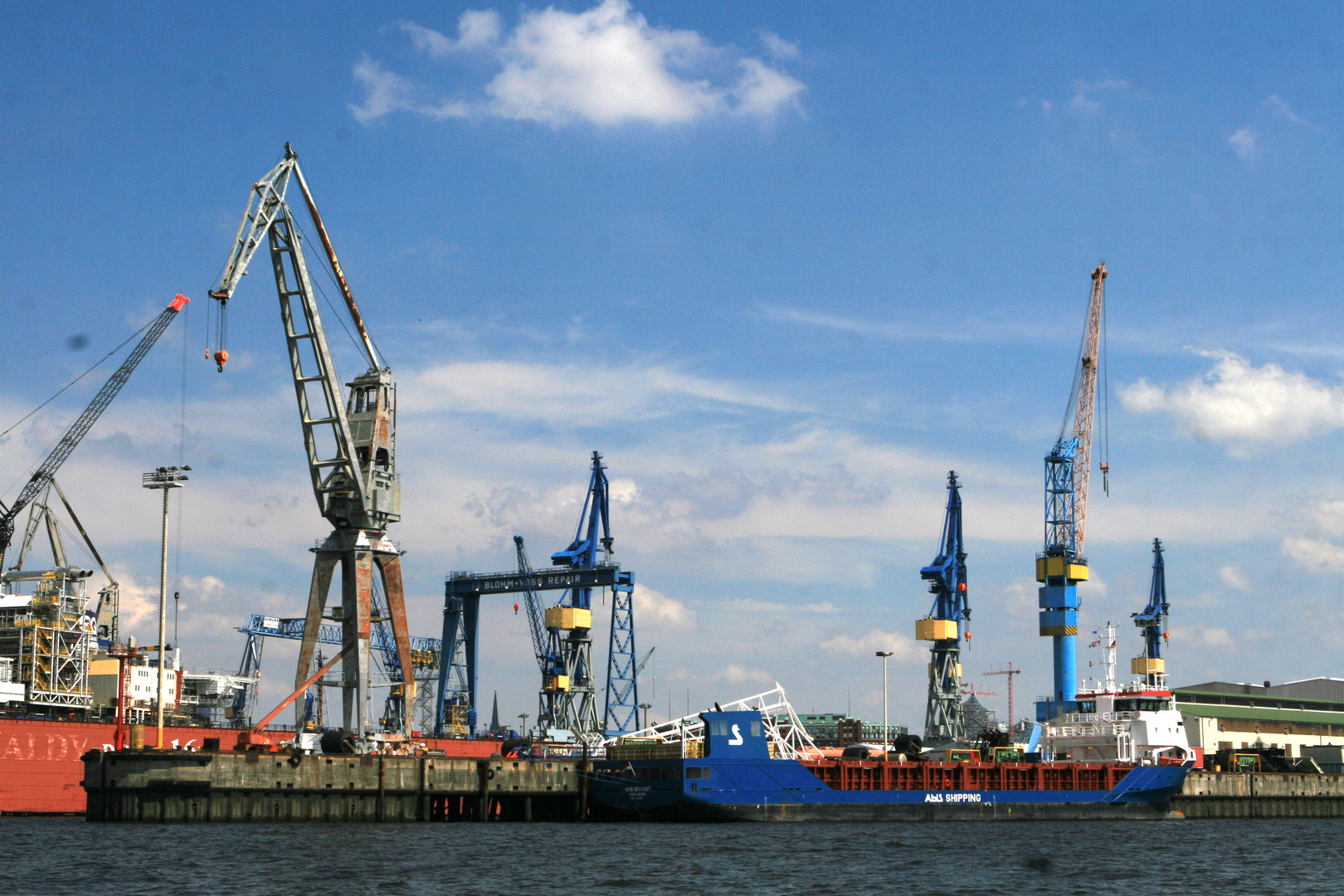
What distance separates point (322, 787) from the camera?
59.1 metres

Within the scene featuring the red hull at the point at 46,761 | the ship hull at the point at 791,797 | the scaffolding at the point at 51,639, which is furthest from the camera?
the scaffolding at the point at 51,639

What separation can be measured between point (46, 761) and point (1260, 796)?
232 feet

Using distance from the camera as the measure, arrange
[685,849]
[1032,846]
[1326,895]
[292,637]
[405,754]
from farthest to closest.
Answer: [292,637] < [405,754] < [1032,846] < [685,849] < [1326,895]

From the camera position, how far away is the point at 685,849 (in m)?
50.9

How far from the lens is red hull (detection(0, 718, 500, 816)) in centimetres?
6469

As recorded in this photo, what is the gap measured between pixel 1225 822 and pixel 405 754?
46419mm

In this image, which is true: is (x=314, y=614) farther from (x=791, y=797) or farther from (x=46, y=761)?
(x=791, y=797)

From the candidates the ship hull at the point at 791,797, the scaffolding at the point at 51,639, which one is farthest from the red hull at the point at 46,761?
the ship hull at the point at 791,797

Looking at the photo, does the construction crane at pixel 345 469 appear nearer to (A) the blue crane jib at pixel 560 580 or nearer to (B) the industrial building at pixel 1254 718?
(A) the blue crane jib at pixel 560 580

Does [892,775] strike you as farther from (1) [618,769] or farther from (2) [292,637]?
(2) [292,637]

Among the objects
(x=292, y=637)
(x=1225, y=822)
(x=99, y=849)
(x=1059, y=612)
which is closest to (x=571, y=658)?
(x=292, y=637)

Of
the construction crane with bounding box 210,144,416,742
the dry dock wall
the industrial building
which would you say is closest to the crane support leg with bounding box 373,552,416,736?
the construction crane with bounding box 210,144,416,742

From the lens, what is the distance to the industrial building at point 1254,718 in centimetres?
13162

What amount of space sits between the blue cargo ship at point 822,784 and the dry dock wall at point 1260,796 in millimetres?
8207
